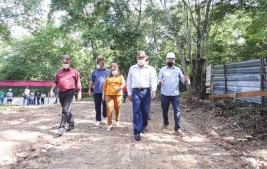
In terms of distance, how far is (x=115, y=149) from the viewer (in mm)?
5879

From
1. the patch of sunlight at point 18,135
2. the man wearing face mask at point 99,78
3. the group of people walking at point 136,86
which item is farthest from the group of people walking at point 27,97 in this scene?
the group of people walking at point 136,86

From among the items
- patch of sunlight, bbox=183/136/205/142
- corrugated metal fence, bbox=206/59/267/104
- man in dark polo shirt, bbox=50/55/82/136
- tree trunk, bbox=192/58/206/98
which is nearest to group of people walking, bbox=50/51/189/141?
man in dark polo shirt, bbox=50/55/82/136

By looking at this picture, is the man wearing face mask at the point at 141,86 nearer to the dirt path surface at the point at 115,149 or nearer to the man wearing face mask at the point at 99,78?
the dirt path surface at the point at 115,149

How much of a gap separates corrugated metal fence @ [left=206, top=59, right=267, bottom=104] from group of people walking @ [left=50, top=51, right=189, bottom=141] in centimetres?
251

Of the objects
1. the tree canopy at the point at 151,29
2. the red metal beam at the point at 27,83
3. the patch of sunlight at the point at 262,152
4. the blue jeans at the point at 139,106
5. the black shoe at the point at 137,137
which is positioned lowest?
the patch of sunlight at the point at 262,152

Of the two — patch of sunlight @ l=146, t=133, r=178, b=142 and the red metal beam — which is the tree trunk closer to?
patch of sunlight @ l=146, t=133, r=178, b=142

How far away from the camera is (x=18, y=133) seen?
299 inches

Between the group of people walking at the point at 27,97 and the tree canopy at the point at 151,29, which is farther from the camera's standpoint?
the group of people walking at the point at 27,97

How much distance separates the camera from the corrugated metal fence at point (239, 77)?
28.4 ft

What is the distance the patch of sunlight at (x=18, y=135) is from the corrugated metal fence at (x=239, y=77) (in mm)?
6052

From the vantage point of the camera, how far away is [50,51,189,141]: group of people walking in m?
6.88

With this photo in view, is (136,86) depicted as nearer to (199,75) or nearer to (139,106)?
(139,106)

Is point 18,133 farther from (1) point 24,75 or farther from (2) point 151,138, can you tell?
(1) point 24,75

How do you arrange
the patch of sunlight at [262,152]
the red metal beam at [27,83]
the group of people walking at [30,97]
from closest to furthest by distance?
the patch of sunlight at [262,152], the group of people walking at [30,97], the red metal beam at [27,83]
